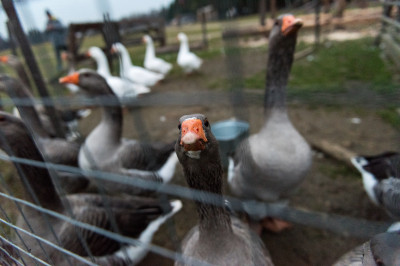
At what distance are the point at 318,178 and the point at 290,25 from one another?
148cm

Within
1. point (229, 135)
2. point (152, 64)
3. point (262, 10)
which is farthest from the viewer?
point (262, 10)

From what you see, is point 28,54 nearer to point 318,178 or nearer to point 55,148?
point 55,148

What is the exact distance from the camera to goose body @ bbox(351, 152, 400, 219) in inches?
56.8

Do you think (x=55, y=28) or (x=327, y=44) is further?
(x=327, y=44)

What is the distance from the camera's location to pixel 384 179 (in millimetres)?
1739

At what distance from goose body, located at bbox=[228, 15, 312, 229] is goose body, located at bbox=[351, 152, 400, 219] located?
0.48 metres

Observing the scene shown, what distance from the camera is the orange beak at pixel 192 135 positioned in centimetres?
83

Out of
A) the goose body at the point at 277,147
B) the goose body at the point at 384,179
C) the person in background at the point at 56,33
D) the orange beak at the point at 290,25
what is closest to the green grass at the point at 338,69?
the goose body at the point at 384,179

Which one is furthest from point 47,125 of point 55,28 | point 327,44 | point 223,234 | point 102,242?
point 327,44

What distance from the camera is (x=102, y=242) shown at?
164 cm

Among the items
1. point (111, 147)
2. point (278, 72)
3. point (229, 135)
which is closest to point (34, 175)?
point (111, 147)

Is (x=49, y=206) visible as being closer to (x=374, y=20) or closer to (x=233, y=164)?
(x=233, y=164)

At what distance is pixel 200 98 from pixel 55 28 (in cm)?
611

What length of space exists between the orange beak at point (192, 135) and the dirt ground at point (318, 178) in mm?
100
